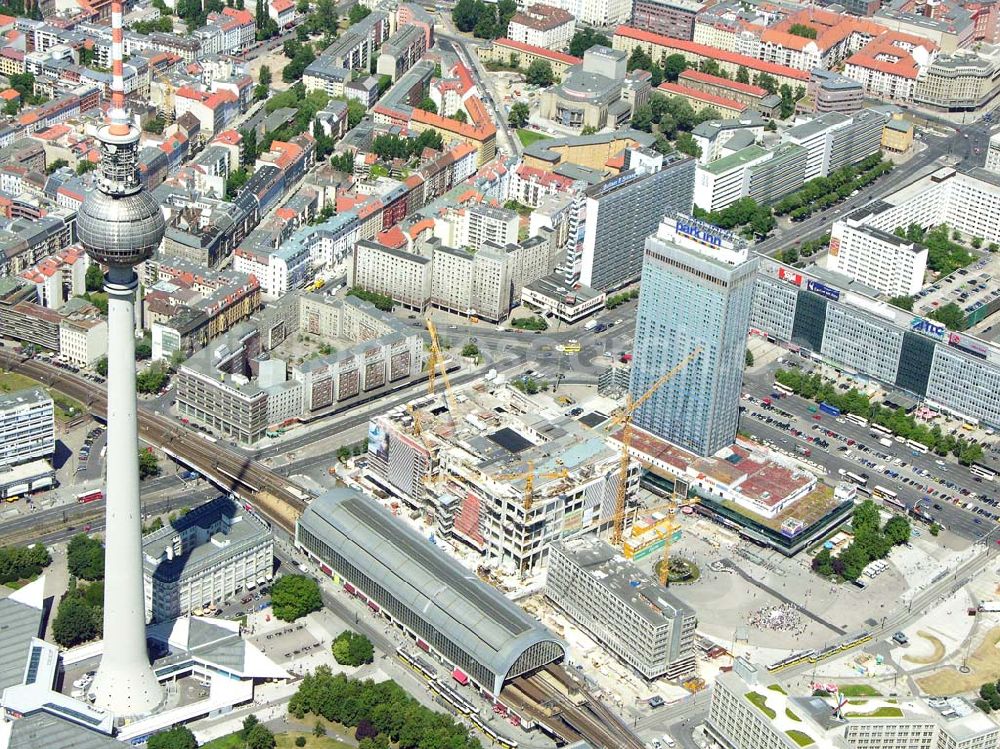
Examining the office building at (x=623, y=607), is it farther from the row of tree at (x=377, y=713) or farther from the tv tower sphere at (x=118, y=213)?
the tv tower sphere at (x=118, y=213)

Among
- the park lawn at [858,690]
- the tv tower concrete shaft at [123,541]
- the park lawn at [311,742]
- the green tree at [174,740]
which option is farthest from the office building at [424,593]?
the park lawn at [858,690]

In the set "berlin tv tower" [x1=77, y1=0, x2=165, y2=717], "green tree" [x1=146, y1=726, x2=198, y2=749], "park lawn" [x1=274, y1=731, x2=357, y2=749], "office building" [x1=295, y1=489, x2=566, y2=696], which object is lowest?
"park lawn" [x1=274, y1=731, x2=357, y2=749]

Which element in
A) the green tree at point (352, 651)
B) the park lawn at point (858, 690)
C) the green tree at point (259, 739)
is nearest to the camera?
the green tree at point (259, 739)

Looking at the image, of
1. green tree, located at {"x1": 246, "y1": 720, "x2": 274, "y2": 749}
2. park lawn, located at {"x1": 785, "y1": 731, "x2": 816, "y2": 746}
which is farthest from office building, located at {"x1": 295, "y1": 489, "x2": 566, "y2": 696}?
park lawn, located at {"x1": 785, "y1": 731, "x2": 816, "y2": 746}

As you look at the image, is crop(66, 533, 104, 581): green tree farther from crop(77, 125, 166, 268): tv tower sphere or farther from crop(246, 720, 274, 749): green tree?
crop(77, 125, 166, 268): tv tower sphere

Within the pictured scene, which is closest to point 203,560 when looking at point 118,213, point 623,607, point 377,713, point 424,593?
point 424,593

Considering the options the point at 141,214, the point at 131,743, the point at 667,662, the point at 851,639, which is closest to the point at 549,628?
the point at 667,662
